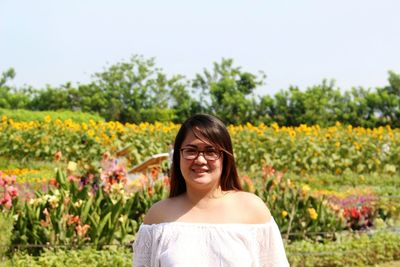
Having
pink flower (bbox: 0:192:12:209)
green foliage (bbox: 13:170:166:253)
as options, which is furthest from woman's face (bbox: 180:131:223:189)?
pink flower (bbox: 0:192:12:209)

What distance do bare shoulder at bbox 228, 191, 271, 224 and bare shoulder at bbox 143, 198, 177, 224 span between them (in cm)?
23

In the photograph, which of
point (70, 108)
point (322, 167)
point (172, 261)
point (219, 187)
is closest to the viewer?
point (172, 261)

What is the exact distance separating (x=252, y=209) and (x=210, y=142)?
0.27 metres

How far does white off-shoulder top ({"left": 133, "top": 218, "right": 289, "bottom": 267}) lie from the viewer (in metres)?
2.32

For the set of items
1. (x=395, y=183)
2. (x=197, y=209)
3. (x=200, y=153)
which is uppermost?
(x=200, y=153)

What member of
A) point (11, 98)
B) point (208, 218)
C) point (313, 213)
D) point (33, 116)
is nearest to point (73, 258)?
point (313, 213)

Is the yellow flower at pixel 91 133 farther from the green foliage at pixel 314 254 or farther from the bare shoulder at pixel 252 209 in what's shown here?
the bare shoulder at pixel 252 209

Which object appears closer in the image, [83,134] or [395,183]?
[395,183]

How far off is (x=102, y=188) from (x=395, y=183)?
8.34 m

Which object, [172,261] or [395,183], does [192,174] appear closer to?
[172,261]

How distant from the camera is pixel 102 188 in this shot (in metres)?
6.79

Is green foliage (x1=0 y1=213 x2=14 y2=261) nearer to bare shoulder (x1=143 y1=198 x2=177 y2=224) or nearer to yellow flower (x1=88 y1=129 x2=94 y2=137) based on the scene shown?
bare shoulder (x1=143 y1=198 x2=177 y2=224)

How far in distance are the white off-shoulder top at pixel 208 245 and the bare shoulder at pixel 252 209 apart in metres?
0.02

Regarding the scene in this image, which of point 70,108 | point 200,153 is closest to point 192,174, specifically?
point 200,153
